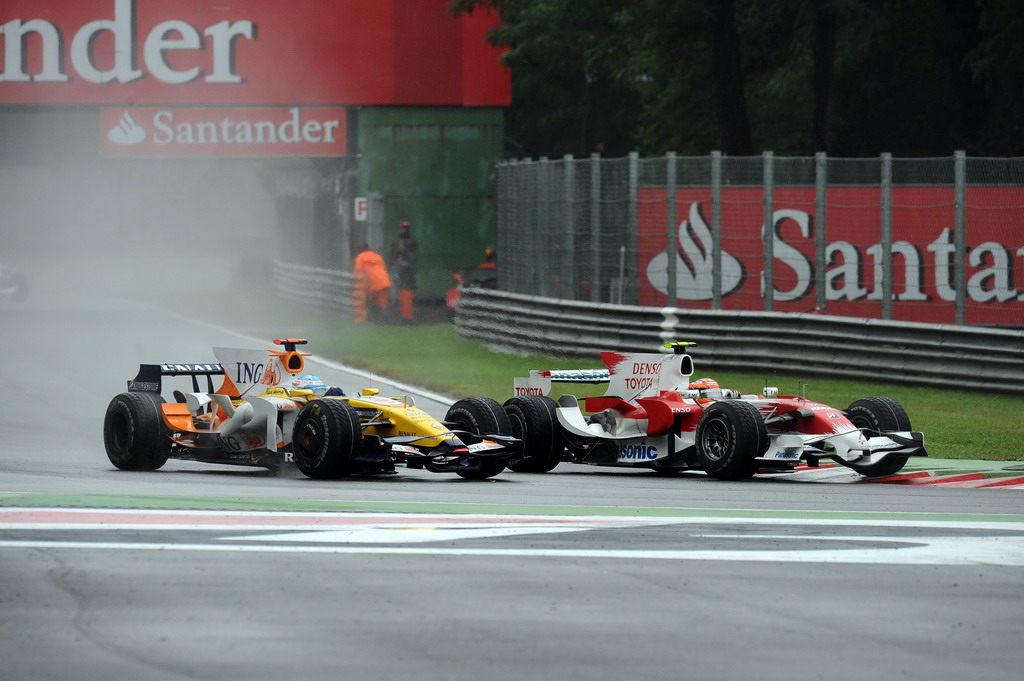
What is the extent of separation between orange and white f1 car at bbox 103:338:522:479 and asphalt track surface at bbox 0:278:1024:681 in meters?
0.20

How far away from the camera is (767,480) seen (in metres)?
12.3

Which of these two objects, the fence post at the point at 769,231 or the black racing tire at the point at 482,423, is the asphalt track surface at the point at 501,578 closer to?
the black racing tire at the point at 482,423

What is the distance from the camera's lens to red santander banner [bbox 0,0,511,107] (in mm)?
34219

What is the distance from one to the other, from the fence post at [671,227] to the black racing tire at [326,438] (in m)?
10.6

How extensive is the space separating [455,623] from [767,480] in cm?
609

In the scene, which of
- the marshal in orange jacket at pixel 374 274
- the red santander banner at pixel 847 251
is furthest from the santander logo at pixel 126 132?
the red santander banner at pixel 847 251

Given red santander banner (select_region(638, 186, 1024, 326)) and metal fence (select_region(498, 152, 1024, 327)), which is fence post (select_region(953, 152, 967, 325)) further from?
red santander banner (select_region(638, 186, 1024, 326))

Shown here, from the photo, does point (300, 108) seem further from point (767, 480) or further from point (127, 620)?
point (127, 620)

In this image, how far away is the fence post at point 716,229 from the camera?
2094 cm

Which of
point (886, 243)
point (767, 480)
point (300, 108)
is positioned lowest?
point (767, 480)

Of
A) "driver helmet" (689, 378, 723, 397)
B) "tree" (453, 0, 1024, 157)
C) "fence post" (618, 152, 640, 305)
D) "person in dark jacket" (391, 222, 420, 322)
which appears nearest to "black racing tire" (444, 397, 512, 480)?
"driver helmet" (689, 378, 723, 397)

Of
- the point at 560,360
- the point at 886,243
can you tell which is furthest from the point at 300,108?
the point at 886,243

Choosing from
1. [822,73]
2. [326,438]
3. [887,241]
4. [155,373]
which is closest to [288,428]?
[326,438]

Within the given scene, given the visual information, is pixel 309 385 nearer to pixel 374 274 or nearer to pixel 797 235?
pixel 797 235
